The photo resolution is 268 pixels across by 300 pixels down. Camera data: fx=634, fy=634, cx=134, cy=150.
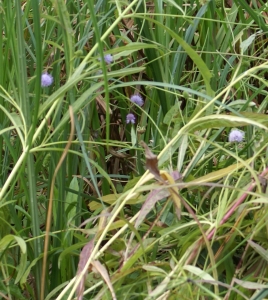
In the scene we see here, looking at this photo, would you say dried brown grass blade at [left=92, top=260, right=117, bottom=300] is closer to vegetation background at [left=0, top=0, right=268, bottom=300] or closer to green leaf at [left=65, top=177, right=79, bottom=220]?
vegetation background at [left=0, top=0, right=268, bottom=300]

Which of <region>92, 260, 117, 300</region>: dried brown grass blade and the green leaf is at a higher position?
<region>92, 260, 117, 300</region>: dried brown grass blade

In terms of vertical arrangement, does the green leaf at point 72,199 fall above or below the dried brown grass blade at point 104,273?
below

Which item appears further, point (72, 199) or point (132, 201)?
point (72, 199)

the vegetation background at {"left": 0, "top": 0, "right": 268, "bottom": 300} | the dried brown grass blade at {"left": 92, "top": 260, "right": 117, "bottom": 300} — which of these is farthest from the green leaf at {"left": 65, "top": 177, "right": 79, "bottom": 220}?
the dried brown grass blade at {"left": 92, "top": 260, "right": 117, "bottom": 300}

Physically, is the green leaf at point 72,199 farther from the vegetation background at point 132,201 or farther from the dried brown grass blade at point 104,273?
the dried brown grass blade at point 104,273

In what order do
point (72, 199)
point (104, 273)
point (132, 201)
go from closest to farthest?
point (104, 273)
point (132, 201)
point (72, 199)

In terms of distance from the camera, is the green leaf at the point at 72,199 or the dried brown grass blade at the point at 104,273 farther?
the green leaf at the point at 72,199

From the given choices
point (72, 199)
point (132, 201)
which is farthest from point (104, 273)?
point (72, 199)

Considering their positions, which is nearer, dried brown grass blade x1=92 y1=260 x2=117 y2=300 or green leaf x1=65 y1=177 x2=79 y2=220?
dried brown grass blade x1=92 y1=260 x2=117 y2=300

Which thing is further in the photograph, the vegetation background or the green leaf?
the green leaf

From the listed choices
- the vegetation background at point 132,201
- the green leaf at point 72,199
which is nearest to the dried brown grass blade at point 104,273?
the vegetation background at point 132,201

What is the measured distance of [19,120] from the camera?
2.70ft

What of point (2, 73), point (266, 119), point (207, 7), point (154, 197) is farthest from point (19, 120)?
point (207, 7)

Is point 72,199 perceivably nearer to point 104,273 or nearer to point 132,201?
point 132,201
